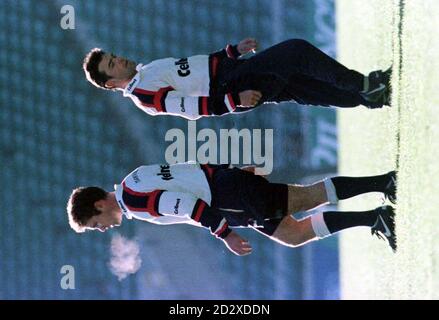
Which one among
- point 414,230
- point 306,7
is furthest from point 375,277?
point 306,7

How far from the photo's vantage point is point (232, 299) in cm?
273

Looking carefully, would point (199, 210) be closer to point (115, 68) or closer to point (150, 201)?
point (150, 201)

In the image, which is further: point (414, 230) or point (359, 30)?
point (359, 30)

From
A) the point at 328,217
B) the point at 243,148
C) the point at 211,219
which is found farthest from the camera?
the point at 243,148

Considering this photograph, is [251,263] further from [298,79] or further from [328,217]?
[298,79]

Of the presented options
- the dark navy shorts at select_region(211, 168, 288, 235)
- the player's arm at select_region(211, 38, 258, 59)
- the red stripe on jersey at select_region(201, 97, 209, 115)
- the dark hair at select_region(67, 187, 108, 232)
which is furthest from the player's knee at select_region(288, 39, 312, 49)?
the dark hair at select_region(67, 187, 108, 232)

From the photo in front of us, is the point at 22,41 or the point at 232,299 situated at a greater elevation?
the point at 22,41

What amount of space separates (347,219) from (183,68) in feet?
2.55

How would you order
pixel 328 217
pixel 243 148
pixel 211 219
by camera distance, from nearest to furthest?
pixel 211 219 < pixel 328 217 < pixel 243 148

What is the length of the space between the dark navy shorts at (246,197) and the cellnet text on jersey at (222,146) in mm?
437

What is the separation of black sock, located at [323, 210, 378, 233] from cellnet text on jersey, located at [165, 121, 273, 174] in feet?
1.50

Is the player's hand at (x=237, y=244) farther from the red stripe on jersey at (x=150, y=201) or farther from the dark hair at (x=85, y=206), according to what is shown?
the dark hair at (x=85, y=206)
